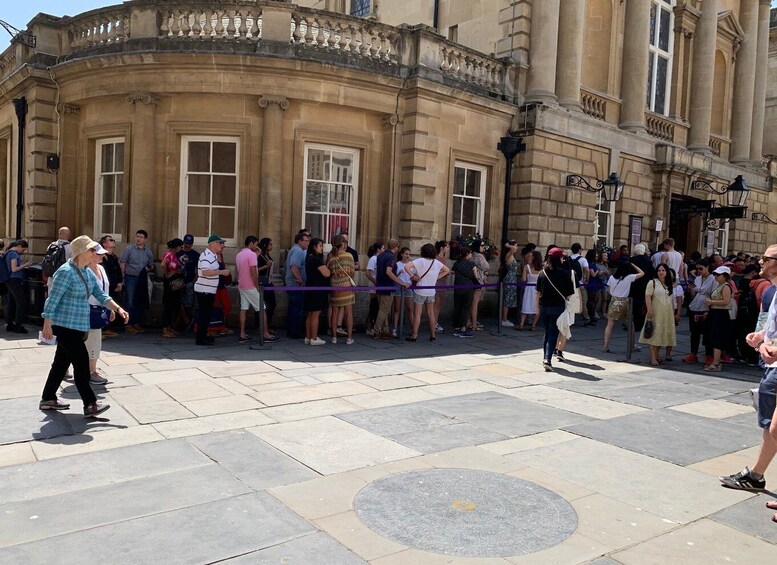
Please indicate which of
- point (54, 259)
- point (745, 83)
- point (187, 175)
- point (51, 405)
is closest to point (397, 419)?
point (51, 405)

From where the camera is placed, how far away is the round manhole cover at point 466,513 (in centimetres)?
Answer: 400

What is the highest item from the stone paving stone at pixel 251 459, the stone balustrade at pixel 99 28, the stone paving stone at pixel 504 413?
the stone balustrade at pixel 99 28

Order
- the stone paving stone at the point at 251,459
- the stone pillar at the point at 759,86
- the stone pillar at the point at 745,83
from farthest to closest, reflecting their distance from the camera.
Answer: the stone pillar at the point at 759,86, the stone pillar at the point at 745,83, the stone paving stone at the point at 251,459

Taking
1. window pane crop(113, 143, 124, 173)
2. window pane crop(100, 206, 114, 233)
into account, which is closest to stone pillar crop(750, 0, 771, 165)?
window pane crop(113, 143, 124, 173)

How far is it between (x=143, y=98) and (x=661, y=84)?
651 inches

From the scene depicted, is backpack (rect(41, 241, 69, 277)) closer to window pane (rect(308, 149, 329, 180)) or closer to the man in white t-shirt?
window pane (rect(308, 149, 329, 180))

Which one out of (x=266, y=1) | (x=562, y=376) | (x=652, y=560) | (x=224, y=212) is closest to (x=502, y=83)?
(x=266, y=1)

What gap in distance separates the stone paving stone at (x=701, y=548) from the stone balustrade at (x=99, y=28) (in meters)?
13.1

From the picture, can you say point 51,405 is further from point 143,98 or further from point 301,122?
point 301,122

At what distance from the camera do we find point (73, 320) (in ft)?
20.8

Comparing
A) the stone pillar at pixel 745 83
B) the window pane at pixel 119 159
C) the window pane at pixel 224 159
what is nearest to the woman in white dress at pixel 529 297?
the window pane at pixel 224 159

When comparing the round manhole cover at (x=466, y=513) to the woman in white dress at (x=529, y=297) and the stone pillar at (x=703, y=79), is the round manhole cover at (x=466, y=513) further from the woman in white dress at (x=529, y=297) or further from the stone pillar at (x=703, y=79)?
the stone pillar at (x=703, y=79)

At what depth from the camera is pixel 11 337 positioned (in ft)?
36.6

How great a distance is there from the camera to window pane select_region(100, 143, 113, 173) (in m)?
13.9
